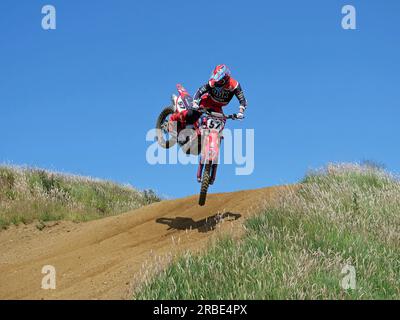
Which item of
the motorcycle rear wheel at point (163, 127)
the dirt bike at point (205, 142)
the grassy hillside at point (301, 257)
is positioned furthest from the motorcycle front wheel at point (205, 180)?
the motorcycle rear wheel at point (163, 127)

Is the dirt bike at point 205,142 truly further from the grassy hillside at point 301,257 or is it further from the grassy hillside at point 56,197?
the grassy hillside at point 56,197

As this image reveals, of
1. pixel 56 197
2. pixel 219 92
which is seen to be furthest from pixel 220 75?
pixel 56 197

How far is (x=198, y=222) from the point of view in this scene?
12.2 metres

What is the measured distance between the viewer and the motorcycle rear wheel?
14.8m

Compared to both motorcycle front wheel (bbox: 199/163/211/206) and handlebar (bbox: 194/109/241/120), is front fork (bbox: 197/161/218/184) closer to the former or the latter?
motorcycle front wheel (bbox: 199/163/211/206)

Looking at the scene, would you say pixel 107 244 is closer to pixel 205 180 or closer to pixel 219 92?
pixel 205 180

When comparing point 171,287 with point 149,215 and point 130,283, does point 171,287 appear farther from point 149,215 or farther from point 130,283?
point 149,215

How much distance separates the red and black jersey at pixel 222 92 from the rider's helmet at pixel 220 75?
0.06 m

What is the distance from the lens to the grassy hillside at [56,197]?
16156 mm

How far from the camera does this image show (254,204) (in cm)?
1210

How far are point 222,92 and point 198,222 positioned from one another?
274 cm

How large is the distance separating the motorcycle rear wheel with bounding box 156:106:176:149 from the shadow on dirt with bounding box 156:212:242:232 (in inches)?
98.3

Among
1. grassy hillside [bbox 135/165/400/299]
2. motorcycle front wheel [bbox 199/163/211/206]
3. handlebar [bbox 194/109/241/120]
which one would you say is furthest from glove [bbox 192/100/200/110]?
grassy hillside [bbox 135/165/400/299]
